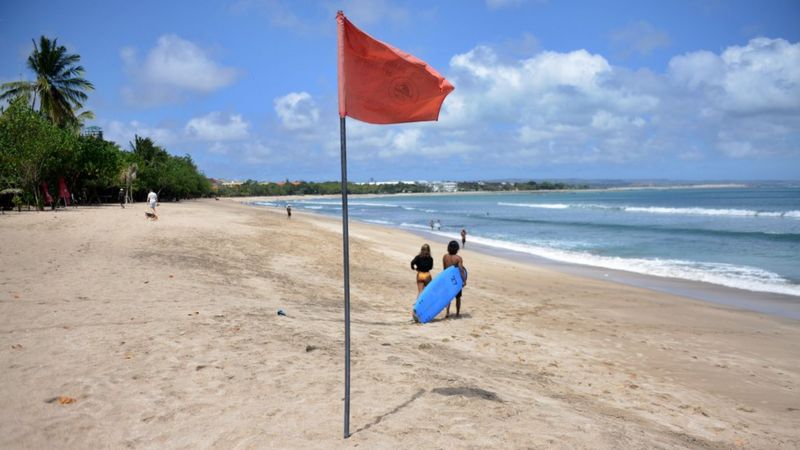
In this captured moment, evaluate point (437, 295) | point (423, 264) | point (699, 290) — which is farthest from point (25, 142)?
point (699, 290)

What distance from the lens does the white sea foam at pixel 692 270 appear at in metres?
15.7

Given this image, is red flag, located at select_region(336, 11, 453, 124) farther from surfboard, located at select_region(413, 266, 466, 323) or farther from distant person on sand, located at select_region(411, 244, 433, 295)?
distant person on sand, located at select_region(411, 244, 433, 295)

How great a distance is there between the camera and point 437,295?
9.24 metres

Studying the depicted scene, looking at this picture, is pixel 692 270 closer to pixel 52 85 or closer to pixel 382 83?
pixel 382 83

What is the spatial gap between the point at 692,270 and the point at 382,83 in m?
18.8

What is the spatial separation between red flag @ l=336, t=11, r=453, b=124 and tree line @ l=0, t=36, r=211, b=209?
31880 mm

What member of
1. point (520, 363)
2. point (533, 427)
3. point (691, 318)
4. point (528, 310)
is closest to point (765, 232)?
point (691, 318)

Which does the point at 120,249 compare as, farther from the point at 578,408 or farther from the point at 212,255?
the point at 578,408

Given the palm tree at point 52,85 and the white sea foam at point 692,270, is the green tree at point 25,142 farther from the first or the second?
the white sea foam at point 692,270

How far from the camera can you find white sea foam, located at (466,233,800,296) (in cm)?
1570

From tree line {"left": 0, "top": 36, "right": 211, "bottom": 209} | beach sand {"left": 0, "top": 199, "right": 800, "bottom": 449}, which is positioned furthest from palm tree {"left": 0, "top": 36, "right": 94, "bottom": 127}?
beach sand {"left": 0, "top": 199, "right": 800, "bottom": 449}

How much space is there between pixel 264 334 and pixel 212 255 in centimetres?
796

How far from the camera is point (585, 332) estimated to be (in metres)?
9.43

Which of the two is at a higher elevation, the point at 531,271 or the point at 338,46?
the point at 338,46
